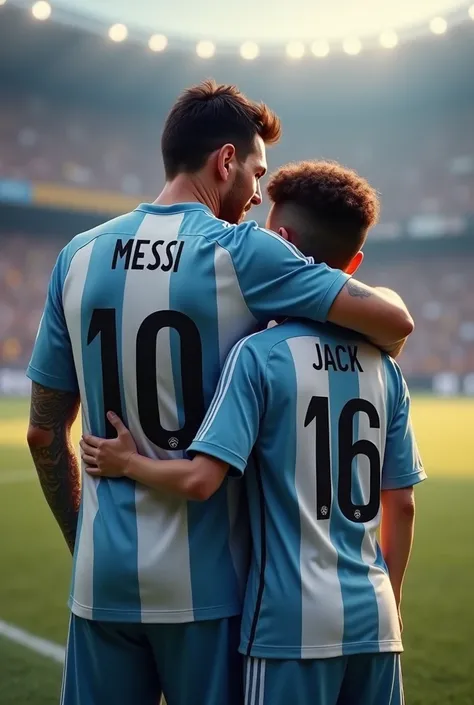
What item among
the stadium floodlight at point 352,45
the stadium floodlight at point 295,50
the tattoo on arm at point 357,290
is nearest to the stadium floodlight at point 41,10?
the stadium floodlight at point 295,50

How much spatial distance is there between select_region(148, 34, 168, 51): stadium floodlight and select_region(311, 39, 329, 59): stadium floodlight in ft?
16.1

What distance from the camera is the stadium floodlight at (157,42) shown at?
85.8ft

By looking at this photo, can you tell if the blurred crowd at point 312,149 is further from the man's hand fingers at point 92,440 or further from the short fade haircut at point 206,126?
the man's hand fingers at point 92,440

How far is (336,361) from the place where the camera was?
1.46 metres

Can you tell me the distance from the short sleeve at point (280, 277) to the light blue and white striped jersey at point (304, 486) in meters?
0.05

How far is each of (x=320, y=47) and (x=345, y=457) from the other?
1105 inches

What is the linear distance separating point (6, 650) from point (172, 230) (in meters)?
2.43

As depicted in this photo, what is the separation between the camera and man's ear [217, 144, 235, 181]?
5.21 feet

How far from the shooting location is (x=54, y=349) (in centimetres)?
164

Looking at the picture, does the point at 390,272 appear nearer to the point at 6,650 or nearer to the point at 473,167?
the point at 473,167

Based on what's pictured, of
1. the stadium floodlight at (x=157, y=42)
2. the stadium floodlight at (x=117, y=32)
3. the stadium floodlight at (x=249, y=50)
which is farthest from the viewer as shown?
the stadium floodlight at (x=249, y=50)

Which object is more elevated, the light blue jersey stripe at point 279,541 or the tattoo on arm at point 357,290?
the tattoo on arm at point 357,290

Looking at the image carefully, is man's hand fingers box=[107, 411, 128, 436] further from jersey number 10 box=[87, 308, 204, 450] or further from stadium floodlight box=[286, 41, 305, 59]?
stadium floodlight box=[286, 41, 305, 59]

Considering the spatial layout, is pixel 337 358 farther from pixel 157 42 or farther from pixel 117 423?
pixel 157 42
